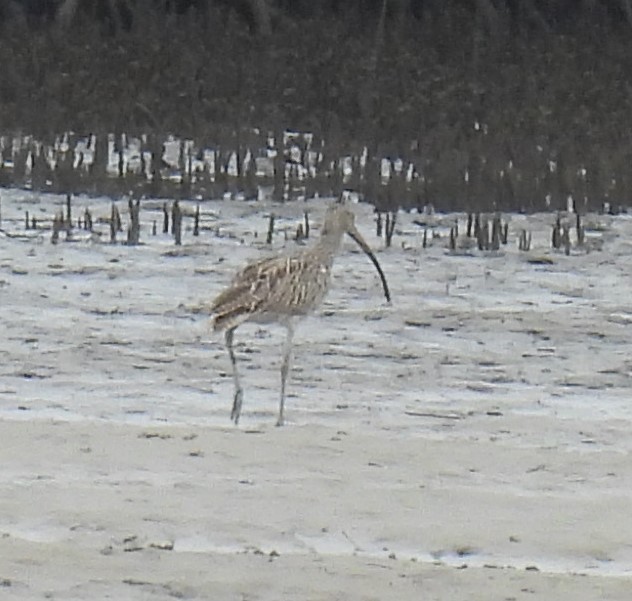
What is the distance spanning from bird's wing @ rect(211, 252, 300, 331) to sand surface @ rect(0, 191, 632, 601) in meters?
0.36

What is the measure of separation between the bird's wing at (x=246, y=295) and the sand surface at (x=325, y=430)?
362mm

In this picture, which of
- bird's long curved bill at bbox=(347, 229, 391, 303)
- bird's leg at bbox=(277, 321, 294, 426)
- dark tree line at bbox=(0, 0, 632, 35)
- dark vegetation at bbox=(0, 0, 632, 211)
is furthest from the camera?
dark tree line at bbox=(0, 0, 632, 35)

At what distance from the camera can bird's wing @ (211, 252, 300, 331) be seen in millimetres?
7754

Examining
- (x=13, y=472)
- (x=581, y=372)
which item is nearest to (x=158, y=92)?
(x=581, y=372)

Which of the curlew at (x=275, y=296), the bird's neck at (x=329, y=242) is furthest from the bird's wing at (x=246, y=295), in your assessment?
the bird's neck at (x=329, y=242)

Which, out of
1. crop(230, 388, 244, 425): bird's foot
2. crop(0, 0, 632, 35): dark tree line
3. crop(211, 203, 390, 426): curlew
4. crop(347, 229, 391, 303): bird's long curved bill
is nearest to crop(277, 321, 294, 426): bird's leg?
crop(211, 203, 390, 426): curlew

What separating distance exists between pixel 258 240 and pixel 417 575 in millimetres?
7131

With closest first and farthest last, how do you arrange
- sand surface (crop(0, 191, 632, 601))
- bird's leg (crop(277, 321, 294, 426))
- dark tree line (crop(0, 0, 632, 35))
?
sand surface (crop(0, 191, 632, 601))
bird's leg (crop(277, 321, 294, 426))
dark tree line (crop(0, 0, 632, 35))

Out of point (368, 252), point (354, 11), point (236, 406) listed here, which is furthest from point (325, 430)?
point (354, 11)

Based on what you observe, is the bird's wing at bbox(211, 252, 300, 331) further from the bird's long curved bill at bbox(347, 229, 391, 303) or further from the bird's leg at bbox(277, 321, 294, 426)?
the bird's long curved bill at bbox(347, 229, 391, 303)

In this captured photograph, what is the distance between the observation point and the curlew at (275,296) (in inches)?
305

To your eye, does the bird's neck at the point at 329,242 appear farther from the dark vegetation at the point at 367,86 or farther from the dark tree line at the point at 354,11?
the dark tree line at the point at 354,11

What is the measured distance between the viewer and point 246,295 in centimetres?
779

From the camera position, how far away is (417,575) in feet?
17.5
